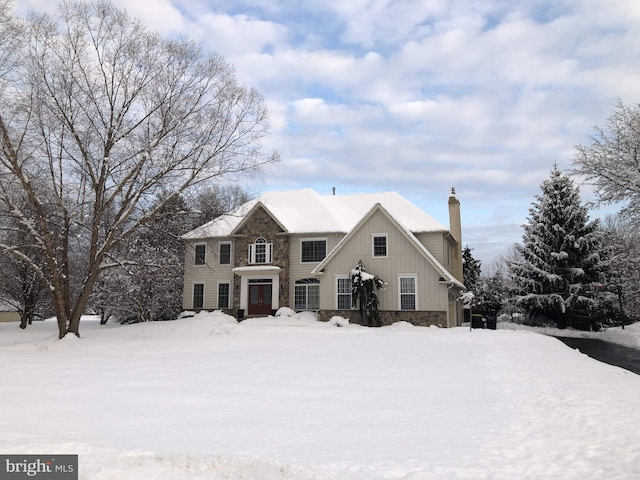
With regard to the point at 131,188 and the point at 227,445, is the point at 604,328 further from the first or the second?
the point at 227,445

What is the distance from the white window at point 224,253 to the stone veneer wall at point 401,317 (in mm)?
8399

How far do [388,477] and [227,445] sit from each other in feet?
7.09

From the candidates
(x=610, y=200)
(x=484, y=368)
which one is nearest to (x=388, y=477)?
(x=484, y=368)

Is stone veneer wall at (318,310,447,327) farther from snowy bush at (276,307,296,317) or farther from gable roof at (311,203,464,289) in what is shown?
snowy bush at (276,307,296,317)

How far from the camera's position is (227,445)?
621 cm

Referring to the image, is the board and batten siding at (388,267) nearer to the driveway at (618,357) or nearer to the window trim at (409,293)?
the window trim at (409,293)

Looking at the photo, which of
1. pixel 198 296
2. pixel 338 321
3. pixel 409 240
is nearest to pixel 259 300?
pixel 198 296

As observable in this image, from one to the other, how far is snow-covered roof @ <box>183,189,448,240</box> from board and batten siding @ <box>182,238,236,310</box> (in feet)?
3.26

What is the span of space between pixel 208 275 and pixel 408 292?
1322 centimetres

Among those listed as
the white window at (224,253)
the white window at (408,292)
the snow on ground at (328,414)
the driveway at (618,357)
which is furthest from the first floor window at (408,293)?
the white window at (224,253)

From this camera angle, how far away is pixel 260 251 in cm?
3008

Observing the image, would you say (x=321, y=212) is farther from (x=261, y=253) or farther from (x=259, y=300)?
(x=259, y=300)

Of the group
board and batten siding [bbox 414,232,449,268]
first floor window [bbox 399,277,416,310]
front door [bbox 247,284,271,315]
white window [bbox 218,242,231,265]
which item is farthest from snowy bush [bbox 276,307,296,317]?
board and batten siding [bbox 414,232,449,268]

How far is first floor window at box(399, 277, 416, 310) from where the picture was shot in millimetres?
25016
